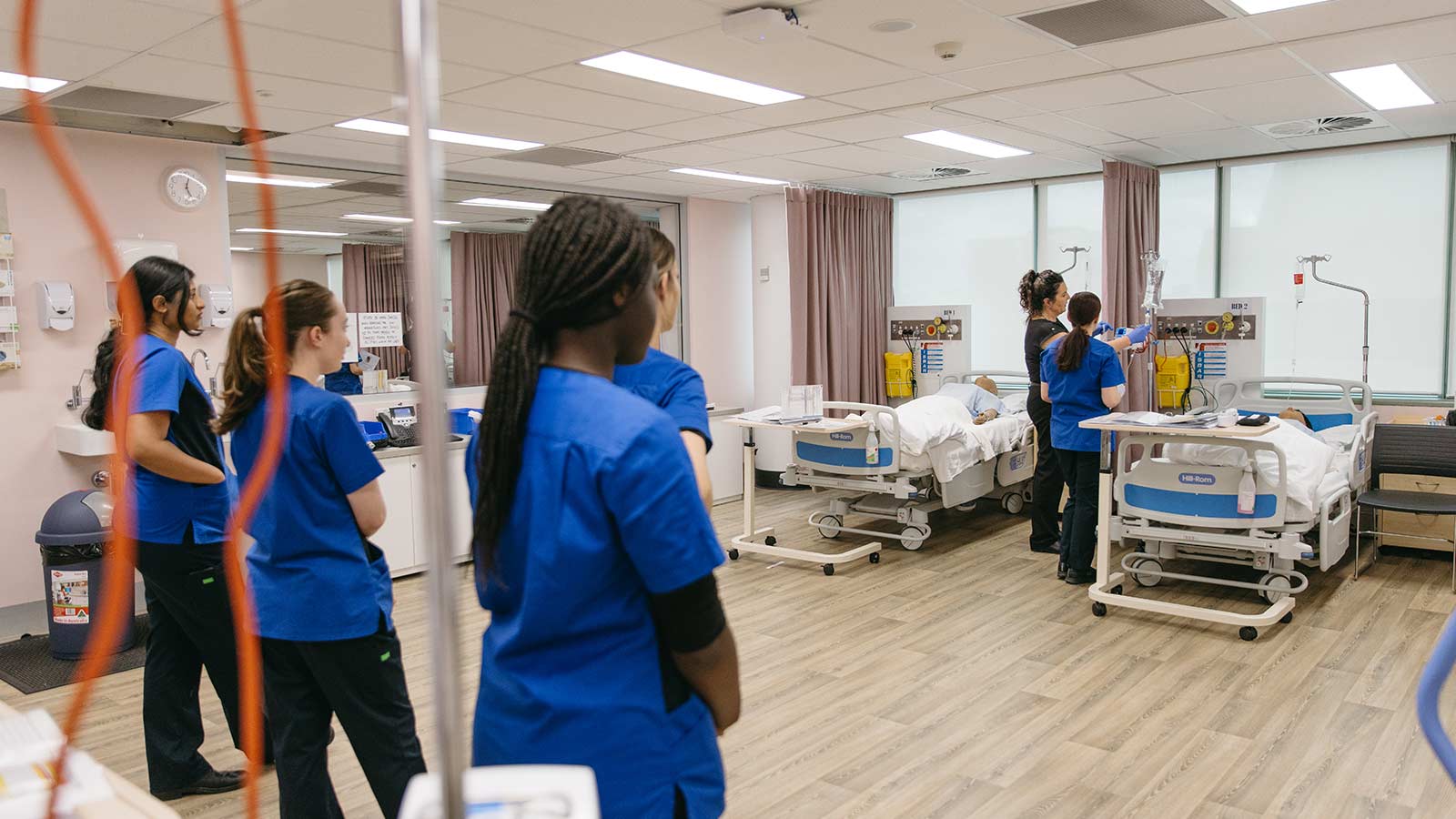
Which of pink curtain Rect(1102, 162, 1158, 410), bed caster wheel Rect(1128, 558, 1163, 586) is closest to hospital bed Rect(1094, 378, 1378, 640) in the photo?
bed caster wheel Rect(1128, 558, 1163, 586)

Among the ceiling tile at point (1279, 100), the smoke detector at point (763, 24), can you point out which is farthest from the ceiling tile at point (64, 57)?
the ceiling tile at point (1279, 100)

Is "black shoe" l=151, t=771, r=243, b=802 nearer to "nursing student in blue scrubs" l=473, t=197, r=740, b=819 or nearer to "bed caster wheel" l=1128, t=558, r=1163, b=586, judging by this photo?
"nursing student in blue scrubs" l=473, t=197, r=740, b=819

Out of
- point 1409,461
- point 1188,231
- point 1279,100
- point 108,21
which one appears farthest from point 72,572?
point 1188,231

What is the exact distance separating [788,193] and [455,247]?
7.45 feet

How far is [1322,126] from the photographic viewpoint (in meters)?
5.37

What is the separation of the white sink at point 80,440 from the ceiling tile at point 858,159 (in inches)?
143

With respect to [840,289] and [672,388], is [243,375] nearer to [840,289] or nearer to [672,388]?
[672,388]

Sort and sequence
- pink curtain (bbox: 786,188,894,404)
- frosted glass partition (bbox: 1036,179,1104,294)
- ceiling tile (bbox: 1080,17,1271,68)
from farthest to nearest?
pink curtain (bbox: 786,188,894,404), frosted glass partition (bbox: 1036,179,1104,294), ceiling tile (bbox: 1080,17,1271,68)

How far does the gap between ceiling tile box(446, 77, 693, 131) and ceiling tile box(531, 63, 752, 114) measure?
0.07 m

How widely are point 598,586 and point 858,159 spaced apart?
5.33 metres

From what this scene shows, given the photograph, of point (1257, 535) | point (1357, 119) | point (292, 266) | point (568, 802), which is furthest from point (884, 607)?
point (292, 266)

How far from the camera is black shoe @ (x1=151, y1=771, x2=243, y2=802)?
9.70ft

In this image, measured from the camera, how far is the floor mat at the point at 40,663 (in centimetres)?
389

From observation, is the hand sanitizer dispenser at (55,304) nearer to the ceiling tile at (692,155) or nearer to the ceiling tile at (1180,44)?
the ceiling tile at (692,155)
